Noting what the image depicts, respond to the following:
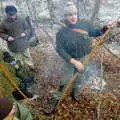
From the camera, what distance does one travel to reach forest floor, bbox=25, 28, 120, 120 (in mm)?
6430

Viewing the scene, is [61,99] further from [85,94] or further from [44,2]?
[44,2]

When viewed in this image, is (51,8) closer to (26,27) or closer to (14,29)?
(26,27)

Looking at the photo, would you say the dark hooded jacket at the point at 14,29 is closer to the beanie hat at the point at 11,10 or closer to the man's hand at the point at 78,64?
the beanie hat at the point at 11,10

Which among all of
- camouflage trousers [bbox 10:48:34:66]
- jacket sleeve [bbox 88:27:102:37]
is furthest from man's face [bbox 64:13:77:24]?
camouflage trousers [bbox 10:48:34:66]

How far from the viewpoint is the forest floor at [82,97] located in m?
6.43

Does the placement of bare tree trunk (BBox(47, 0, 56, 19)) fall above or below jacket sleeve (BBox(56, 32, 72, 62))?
below

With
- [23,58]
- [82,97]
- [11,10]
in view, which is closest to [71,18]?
[11,10]

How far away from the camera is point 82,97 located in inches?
278

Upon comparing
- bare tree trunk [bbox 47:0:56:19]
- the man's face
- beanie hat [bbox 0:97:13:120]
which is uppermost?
the man's face

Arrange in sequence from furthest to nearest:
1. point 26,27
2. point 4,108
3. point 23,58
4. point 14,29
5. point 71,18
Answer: point 23,58 → point 26,27 → point 14,29 → point 71,18 → point 4,108

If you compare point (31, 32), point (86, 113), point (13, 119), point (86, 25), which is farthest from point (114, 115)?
point (13, 119)

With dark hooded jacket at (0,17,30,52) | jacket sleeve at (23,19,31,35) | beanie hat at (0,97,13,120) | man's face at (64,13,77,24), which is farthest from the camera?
jacket sleeve at (23,19,31,35)

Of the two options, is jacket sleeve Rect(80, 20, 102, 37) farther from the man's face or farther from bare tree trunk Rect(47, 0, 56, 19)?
bare tree trunk Rect(47, 0, 56, 19)

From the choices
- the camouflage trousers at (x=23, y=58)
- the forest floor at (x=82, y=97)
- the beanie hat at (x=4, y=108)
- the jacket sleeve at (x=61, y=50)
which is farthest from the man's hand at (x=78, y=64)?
the beanie hat at (x=4, y=108)
